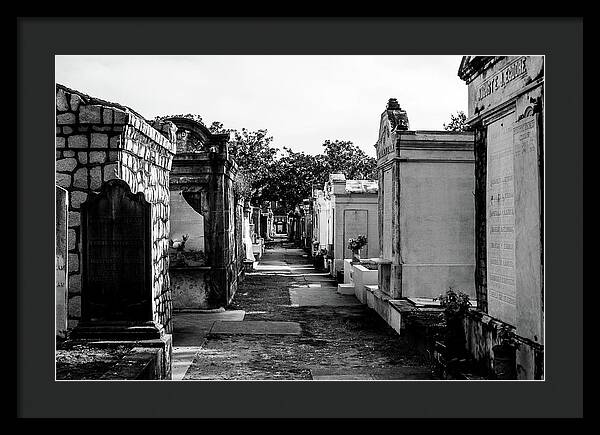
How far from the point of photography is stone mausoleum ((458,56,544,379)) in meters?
5.83

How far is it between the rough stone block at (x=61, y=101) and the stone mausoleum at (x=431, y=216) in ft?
17.9

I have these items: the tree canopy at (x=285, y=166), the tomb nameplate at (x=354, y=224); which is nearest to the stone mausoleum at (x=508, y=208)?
the tomb nameplate at (x=354, y=224)

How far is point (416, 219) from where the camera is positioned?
1148 centimetres

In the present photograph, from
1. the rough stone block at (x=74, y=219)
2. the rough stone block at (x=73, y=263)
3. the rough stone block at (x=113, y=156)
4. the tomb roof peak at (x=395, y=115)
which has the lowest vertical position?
the rough stone block at (x=73, y=263)

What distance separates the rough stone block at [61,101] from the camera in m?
7.38

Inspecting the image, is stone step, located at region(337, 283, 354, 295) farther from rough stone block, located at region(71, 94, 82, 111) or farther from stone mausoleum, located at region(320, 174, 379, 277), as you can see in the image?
rough stone block, located at region(71, 94, 82, 111)

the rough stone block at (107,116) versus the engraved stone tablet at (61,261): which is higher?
the rough stone block at (107,116)

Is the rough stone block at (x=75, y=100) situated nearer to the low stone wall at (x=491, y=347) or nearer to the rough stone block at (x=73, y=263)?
the rough stone block at (x=73, y=263)

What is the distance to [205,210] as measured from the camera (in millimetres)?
13570

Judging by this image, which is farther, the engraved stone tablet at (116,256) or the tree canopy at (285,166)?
the tree canopy at (285,166)

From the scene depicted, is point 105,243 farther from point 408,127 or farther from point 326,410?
point 408,127

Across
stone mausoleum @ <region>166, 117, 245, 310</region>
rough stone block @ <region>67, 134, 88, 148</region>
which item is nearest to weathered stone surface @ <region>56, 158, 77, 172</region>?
rough stone block @ <region>67, 134, 88, 148</region>
